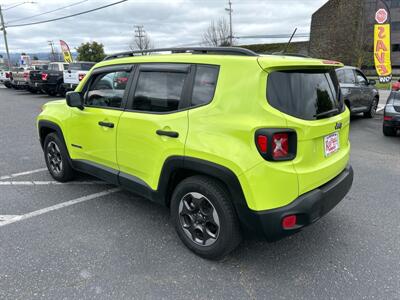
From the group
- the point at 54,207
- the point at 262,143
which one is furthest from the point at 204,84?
the point at 54,207

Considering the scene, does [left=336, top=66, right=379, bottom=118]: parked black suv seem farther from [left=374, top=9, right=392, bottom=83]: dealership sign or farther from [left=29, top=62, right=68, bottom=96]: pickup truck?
[left=29, top=62, right=68, bottom=96]: pickup truck

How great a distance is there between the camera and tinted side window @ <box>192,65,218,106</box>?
2.65m

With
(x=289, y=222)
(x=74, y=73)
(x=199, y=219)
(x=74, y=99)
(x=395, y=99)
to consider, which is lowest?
(x=199, y=219)

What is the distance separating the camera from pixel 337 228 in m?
3.38

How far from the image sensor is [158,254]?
9.65ft

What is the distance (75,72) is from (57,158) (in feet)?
40.6

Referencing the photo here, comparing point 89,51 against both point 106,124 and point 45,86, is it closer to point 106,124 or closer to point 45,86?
point 45,86

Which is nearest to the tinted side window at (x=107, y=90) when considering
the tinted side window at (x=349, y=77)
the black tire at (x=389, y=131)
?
the black tire at (x=389, y=131)

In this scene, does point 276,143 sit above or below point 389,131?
above

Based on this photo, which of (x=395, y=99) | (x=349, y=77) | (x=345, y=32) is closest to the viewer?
(x=395, y=99)

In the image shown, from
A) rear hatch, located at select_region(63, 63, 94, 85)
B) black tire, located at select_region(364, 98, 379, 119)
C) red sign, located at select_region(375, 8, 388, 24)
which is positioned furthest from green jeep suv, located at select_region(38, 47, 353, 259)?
red sign, located at select_region(375, 8, 388, 24)

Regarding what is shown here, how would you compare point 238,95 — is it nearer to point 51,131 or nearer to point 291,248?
point 291,248

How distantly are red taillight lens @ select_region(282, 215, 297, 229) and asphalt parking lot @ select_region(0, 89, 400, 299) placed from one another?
0.49 metres

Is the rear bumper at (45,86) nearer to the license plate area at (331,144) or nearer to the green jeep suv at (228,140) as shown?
the green jeep suv at (228,140)
